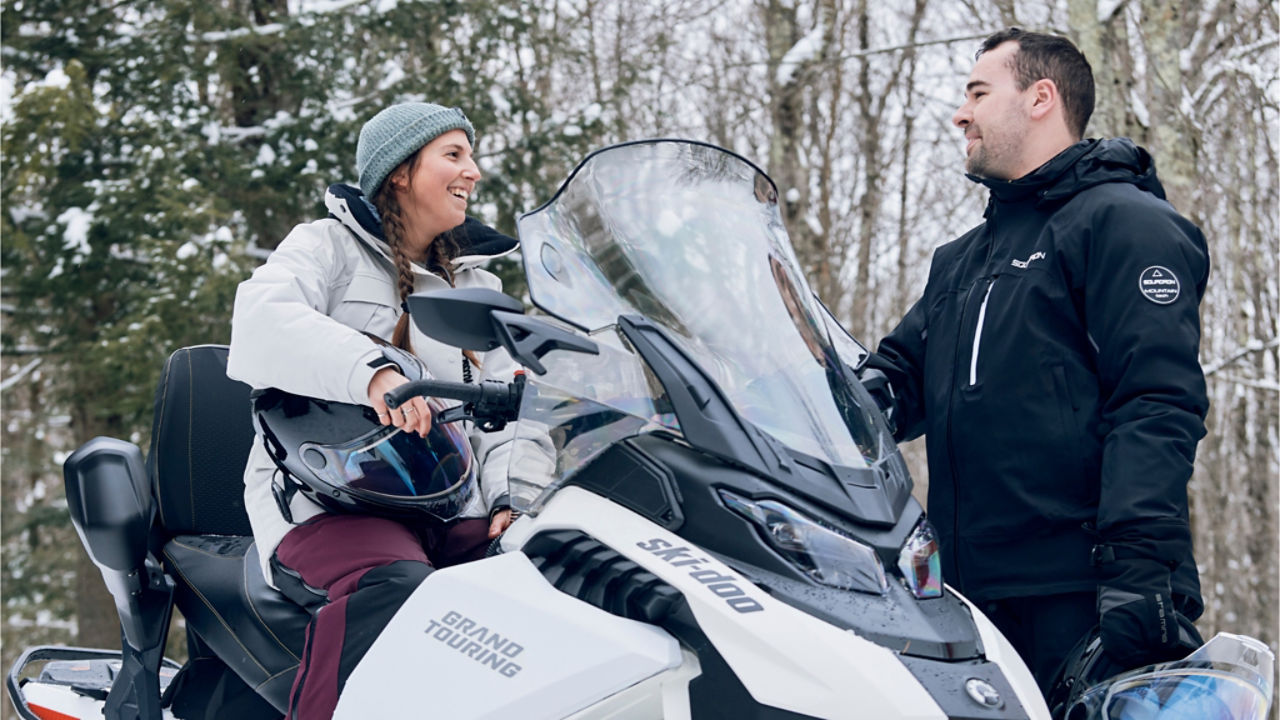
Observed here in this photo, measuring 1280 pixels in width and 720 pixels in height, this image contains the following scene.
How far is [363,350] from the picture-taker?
2.20 m

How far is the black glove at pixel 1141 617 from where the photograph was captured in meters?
2.12

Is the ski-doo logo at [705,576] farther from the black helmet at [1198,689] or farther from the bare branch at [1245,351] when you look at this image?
the bare branch at [1245,351]

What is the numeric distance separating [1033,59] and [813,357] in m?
1.36

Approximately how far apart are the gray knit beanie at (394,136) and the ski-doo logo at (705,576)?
144 centimetres

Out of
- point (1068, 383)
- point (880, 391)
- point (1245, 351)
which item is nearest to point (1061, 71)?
point (1068, 383)

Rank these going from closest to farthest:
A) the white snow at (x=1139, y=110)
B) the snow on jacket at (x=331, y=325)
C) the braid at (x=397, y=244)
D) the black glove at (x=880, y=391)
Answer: the snow on jacket at (x=331, y=325) < the black glove at (x=880, y=391) < the braid at (x=397, y=244) < the white snow at (x=1139, y=110)

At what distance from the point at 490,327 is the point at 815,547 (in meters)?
0.63

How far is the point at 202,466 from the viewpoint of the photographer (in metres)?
2.91

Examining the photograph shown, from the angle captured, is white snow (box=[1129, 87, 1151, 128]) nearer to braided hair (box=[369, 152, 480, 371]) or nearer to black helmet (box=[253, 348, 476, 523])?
braided hair (box=[369, 152, 480, 371])

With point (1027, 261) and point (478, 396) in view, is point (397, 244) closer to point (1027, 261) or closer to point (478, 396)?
point (478, 396)

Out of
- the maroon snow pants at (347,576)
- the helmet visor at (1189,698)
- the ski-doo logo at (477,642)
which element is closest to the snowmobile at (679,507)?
the ski-doo logo at (477,642)

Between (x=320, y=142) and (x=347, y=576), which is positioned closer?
(x=347, y=576)

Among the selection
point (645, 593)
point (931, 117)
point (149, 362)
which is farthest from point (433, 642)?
point (931, 117)

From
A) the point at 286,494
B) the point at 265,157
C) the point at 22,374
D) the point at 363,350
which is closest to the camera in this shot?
the point at 363,350
